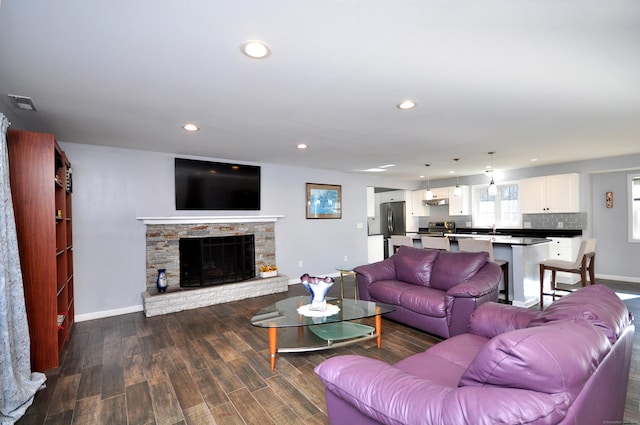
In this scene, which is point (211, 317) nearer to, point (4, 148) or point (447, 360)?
point (4, 148)

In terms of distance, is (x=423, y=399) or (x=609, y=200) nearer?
(x=423, y=399)

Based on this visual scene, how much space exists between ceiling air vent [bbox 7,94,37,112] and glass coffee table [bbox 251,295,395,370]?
2669 millimetres

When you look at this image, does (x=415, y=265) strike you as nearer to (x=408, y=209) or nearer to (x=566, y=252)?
(x=566, y=252)

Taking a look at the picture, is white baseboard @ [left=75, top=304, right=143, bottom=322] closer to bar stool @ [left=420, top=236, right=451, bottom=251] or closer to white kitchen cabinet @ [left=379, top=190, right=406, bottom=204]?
bar stool @ [left=420, top=236, right=451, bottom=251]

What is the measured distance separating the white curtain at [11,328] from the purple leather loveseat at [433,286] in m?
3.22

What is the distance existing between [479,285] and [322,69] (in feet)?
8.11

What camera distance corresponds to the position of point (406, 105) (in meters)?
2.78

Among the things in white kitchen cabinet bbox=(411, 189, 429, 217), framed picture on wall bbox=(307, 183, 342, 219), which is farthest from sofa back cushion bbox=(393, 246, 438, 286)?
white kitchen cabinet bbox=(411, 189, 429, 217)

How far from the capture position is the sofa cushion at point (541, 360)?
94cm

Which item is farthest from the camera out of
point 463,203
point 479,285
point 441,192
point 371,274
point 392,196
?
point 392,196

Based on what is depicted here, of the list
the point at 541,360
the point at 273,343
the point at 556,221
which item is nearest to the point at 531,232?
the point at 556,221

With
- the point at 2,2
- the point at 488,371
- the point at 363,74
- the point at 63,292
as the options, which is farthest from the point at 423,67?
the point at 63,292

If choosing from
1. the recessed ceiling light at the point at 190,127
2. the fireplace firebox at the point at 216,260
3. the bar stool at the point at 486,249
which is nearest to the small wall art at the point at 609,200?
the bar stool at the point at 486,249

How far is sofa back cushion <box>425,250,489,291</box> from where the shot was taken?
337cm
